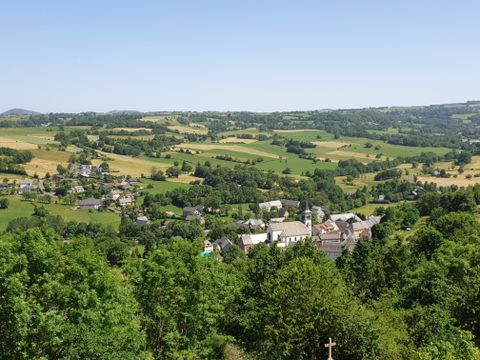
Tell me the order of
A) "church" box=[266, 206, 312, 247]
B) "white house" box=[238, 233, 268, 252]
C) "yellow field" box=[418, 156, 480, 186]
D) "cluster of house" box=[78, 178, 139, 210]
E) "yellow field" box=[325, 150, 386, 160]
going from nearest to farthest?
1. "white house" box=[238, 233, 268, 252]
2. "church" box=[266, 206, 312, 247]
3. "cluster of house" box=[78, 178, 139, 210]
4. "yellow field" box=[418, 156, 480, 186]
5. "yellow field" box=[325, 150, 386, 160]

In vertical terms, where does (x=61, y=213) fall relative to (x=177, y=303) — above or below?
below

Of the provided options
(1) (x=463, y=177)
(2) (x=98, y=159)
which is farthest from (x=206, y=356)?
(2) (x=98, y=159)

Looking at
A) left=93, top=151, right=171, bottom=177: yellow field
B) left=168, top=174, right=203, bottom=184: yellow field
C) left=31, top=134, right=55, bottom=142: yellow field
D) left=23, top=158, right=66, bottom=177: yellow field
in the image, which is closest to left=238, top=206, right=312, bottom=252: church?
left=168, top=174, right=203, bottom=184: yellow field

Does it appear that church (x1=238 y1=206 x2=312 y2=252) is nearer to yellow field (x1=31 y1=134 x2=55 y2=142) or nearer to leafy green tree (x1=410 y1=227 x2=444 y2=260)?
leafy green tree (x1=410 y1=227 x2=444 y2=260)

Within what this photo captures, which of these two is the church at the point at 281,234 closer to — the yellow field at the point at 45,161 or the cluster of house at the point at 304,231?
the cluster of house at the point at 304,231

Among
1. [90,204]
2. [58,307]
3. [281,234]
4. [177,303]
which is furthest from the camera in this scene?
[90,204]

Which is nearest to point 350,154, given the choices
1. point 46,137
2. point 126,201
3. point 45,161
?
point 126,201

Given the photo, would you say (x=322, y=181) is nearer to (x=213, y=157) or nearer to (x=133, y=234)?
(x=213, y=157)

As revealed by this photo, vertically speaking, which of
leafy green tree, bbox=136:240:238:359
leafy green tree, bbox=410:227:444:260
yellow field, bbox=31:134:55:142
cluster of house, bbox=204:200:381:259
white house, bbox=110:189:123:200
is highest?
leafy green tree, bbox=136:240:238:359

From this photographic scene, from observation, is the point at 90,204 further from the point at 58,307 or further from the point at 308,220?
the point at 58,307
